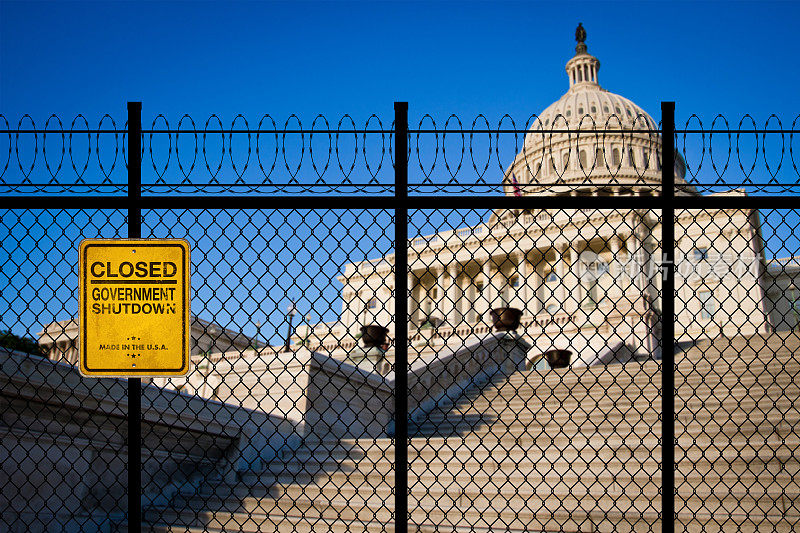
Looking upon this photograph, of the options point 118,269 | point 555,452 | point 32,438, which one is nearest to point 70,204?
point 118,269

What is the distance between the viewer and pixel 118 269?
4.59m

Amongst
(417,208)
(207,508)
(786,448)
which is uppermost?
(417,208)

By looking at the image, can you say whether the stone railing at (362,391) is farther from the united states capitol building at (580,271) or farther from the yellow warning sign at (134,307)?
the yellow warning sign at (134,307)

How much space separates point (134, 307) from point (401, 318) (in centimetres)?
149

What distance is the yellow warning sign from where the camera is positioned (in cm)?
452

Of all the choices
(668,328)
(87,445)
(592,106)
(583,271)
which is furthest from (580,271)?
(668,328)

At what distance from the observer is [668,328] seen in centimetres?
462

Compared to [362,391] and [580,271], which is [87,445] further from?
[580,271]

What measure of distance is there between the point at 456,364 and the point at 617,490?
7.46 meters

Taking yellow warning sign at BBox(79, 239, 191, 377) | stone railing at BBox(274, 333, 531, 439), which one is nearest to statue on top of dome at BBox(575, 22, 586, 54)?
stone railing at BBox(274, 333, 531, 439)

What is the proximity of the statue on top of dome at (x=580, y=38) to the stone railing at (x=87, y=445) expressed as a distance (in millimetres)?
99750

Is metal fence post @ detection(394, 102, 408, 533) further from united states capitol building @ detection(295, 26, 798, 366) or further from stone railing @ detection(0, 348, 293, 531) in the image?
stone railing @ detection(0, 348, 293, 531)

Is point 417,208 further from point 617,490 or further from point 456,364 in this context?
point 456,364

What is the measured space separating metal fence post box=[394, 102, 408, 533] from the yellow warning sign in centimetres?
118
